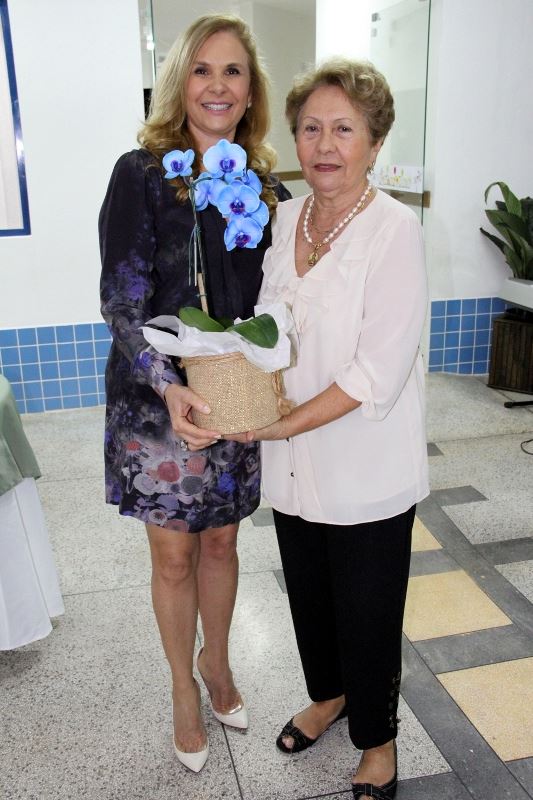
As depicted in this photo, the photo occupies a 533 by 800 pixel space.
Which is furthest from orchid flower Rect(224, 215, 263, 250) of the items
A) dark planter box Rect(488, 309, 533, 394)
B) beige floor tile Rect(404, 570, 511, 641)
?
dark planter box Rect(488, 309, 533, 394)

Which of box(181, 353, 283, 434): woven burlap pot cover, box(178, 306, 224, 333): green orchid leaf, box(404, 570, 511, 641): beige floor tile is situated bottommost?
box(404, 570, 511, 641): beige floor tile

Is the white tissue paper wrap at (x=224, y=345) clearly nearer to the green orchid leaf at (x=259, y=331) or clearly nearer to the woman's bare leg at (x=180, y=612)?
the green orchid leaf at (x=259, y=331)

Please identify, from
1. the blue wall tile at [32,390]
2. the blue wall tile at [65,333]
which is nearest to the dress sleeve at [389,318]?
the blue wall tile at [65,333]

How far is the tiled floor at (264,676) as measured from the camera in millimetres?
1814

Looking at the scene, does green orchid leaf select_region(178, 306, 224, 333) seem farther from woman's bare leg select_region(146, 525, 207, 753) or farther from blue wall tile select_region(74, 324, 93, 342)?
blue wall tile select_region(74, 324, 93, 342)

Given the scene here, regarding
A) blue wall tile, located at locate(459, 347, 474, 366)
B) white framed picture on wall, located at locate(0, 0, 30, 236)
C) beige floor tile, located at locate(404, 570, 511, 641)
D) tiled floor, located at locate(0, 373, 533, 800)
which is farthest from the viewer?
blue wall tile, located at locate(459, 347, 474, 366)

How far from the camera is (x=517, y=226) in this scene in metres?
4.23

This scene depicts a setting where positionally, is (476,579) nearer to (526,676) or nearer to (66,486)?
(526,676)

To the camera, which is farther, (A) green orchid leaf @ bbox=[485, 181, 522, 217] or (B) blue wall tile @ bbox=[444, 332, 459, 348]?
(B) blue wall tile @ bbox=[444, 332, 459, 348]

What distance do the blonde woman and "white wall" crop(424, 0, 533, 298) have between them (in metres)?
2.93

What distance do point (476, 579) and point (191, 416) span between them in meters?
1.60

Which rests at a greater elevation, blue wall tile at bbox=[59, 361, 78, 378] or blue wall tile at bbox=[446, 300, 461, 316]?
blue wall tile at bbox=[446, 300, 461, 316]

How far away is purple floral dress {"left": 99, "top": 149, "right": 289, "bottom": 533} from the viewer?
152 cm

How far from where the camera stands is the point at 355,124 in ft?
4.73
